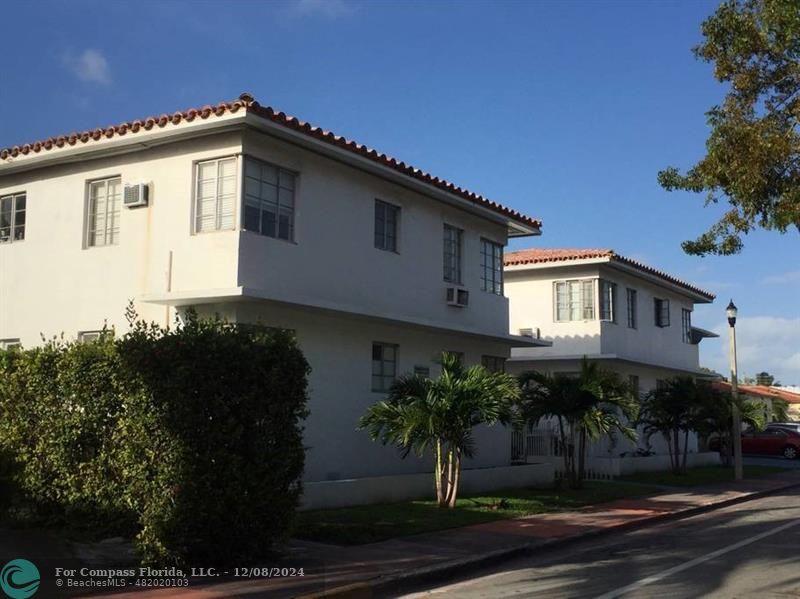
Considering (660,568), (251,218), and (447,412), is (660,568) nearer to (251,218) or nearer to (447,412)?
(447,412)

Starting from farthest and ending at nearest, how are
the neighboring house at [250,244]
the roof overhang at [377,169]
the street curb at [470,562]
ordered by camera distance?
the neighboring house at [250,244] → the roof overhang at [377,169] → the street curb at [470,562]

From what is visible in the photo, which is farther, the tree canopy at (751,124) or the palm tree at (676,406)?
the palm tree at (676,406)

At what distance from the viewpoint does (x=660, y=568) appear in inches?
403

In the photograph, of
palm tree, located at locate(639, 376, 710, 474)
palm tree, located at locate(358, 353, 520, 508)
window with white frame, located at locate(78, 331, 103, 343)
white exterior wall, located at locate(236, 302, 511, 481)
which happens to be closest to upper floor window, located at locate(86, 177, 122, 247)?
window with white frame, located at locate(78, 331, 103, 343)

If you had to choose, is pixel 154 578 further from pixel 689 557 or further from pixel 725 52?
pixel 725 52

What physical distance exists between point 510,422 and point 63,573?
8.27 m

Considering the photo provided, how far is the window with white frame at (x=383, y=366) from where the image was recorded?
16.5 m

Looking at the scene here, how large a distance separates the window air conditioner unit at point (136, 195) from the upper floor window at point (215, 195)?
3.39ft

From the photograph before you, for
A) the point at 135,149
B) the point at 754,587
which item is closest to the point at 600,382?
the point at 754,587

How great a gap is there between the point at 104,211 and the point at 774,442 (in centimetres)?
3237

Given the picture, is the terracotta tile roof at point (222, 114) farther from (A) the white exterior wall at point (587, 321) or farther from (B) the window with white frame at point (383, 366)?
(A) the white exterior wall at point (587, 321)

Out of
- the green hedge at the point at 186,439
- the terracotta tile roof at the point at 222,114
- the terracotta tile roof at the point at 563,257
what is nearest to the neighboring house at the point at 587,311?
the terracotta tile roof at the point at 563,257

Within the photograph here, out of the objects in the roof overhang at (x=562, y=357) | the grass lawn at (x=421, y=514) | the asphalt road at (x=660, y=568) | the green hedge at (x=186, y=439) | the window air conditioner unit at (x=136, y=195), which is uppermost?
the window air conditioner unit at (x=136, y=195)

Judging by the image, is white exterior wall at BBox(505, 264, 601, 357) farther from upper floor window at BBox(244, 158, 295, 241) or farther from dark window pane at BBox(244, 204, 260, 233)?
dark window pane at BBox(244, 204, 260, 233)
